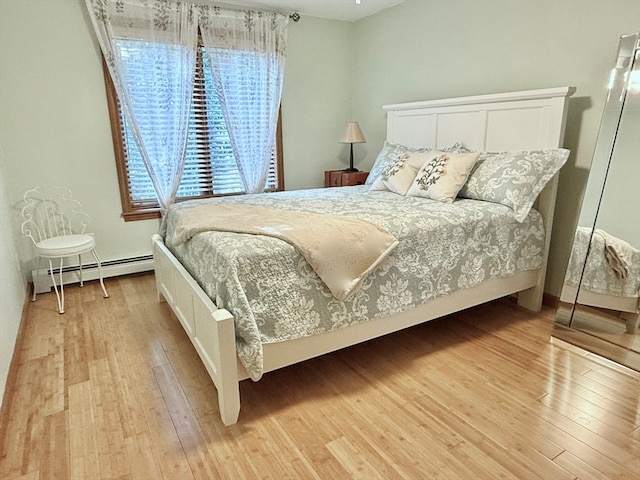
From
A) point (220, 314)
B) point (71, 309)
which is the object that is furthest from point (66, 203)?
point (220, 314)

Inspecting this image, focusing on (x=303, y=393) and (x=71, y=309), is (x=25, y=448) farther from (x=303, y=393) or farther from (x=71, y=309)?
(x=71, y=309)

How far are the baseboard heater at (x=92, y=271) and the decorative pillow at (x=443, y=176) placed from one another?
248 centimetres

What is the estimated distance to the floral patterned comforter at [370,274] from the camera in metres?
1.71

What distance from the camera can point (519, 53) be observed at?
287 cm

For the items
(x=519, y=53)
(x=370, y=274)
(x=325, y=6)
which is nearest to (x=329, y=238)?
(x=370, y=274)

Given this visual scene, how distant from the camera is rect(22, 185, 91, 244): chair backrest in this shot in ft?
10.6

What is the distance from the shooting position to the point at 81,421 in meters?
1.79

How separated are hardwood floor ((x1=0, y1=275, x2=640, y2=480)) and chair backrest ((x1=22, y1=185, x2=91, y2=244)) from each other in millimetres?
1013

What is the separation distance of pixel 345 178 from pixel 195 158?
145cm

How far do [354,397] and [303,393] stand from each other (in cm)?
25

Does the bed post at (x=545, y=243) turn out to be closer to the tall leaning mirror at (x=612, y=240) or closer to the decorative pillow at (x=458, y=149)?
the tall leaning mirror at (x=612, y=240)

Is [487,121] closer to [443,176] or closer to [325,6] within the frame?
[443,176]

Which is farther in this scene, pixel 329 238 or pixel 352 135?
pixel 352 135

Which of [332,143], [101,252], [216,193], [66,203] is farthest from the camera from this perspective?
[332,143]
